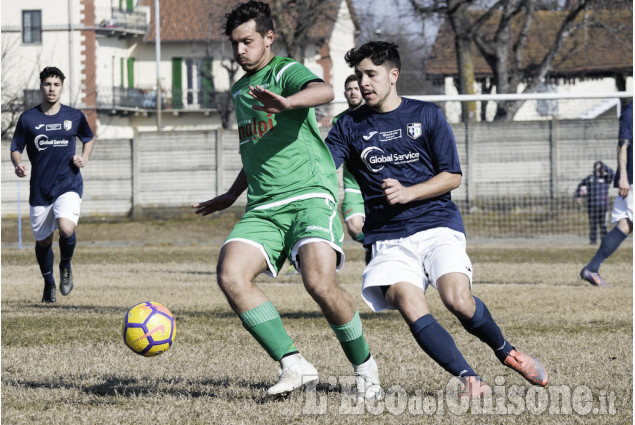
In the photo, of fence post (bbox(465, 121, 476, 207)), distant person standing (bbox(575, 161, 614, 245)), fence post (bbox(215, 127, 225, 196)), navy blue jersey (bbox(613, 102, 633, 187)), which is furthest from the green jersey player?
fence post (bbox(215, 127, 225, 196))

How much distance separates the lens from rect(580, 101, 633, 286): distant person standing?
9.72 metres

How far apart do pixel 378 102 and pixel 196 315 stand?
4.04m

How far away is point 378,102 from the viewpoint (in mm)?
5102

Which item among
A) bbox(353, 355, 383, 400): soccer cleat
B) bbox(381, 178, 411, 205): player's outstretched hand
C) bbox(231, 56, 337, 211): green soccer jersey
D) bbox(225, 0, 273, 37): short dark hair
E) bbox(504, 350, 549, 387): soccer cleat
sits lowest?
bbox(353, 355, 383, 400): soccer cleat

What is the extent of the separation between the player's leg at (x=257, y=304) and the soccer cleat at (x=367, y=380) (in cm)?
26

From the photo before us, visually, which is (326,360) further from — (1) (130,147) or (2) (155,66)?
(2) (155,66)

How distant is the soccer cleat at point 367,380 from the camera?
4918mm

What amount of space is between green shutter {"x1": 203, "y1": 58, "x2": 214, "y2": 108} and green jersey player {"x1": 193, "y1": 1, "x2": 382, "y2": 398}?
43213 millimetres

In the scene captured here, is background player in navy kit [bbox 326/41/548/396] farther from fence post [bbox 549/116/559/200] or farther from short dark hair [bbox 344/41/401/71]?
fence post [bbox 549/116/559/200]

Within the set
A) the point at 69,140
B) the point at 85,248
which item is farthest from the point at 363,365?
the point at 85,248

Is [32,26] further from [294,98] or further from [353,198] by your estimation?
[294,98]

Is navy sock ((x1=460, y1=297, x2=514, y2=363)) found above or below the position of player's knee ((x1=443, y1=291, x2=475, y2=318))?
below

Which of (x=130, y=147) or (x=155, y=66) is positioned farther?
(x=155, y=66)

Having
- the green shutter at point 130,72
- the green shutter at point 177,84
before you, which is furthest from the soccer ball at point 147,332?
the green shutter at point 177,84
